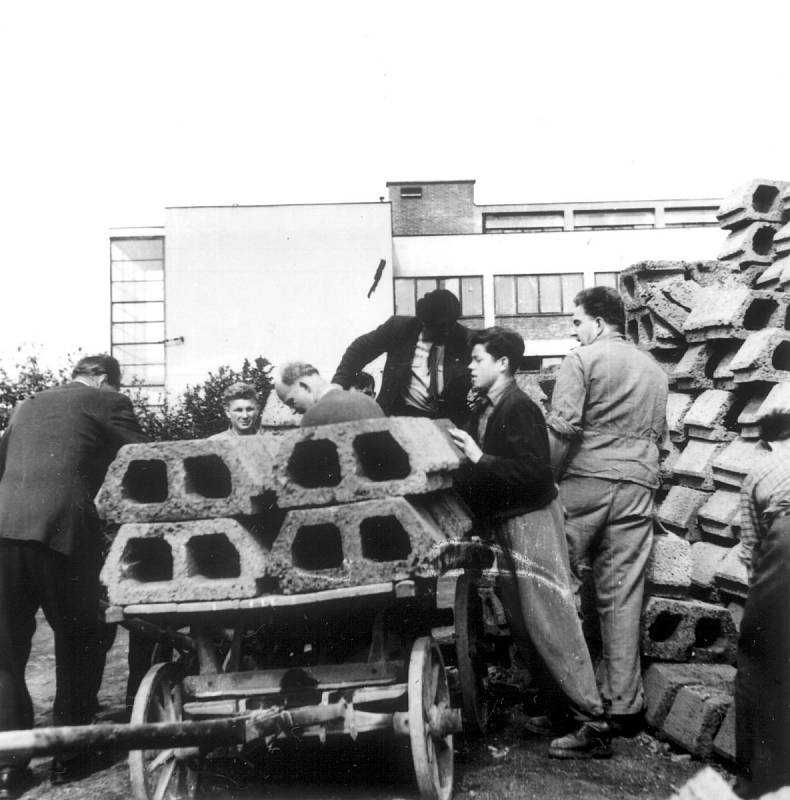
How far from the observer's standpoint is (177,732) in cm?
287

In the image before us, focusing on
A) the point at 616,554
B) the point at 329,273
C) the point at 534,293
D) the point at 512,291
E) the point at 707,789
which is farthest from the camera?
the point at 534,293

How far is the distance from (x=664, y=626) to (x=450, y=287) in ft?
95.9

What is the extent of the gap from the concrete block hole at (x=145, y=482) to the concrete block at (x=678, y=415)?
4197 millimetres

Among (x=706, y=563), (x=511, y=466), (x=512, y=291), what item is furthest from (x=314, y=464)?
(x=512, y=291)

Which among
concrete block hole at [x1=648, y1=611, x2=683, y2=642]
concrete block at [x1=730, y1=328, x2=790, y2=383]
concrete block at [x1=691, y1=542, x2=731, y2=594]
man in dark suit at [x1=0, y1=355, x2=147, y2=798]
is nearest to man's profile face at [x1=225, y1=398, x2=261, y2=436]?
man in dark suit at [x1=0, y1=355, x2=147, y2=798]

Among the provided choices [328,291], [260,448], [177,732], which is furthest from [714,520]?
[328,291]

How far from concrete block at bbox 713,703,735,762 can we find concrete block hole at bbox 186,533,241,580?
2282 mm

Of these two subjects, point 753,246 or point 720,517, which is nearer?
point 720,517

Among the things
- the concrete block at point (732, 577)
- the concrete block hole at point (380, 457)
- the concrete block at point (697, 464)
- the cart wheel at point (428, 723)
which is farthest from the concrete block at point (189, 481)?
the concrete block at point (697, 464)

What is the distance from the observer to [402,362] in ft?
17.0

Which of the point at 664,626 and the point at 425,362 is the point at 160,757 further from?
the point at 664,626

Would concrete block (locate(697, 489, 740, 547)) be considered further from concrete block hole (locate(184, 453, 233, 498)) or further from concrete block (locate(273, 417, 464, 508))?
concrete block hole (locate(184, 453, 233, 498))

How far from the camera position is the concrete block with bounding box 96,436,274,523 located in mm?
3469

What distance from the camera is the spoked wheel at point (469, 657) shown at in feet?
13.8
